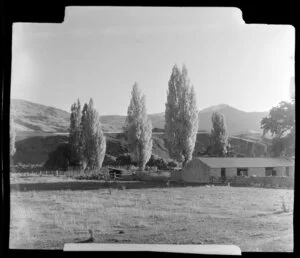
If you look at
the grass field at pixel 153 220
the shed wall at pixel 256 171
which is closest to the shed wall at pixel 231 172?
the shed wall at pixel 256 171

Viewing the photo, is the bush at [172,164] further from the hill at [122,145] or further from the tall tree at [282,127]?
the tall tree at [282,127]

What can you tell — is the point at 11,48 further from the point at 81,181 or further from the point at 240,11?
the point at 240,11

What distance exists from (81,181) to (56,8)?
4.89 ft

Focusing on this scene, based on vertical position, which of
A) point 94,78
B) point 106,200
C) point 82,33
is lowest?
point 106,200

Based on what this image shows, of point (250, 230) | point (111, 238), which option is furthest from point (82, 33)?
point (250, 230)

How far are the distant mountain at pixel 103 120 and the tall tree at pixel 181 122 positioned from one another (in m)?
0.08

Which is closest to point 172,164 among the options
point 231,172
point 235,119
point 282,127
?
point 231,172

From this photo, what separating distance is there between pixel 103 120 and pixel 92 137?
185 mm

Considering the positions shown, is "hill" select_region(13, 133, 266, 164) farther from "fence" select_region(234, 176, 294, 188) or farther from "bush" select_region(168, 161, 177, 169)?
"fence" select_region(234, 176, 294, 188)

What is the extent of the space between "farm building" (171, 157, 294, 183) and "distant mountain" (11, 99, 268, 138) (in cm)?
26

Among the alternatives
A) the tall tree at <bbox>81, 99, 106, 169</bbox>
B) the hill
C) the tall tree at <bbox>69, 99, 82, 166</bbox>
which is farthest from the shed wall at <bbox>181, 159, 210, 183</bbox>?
the tall tree at <bbox>69, 99, 82, 166</bbox>

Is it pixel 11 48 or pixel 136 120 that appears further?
pixel 136 120

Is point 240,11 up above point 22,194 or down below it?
above

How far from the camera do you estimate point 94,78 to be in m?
3.77
